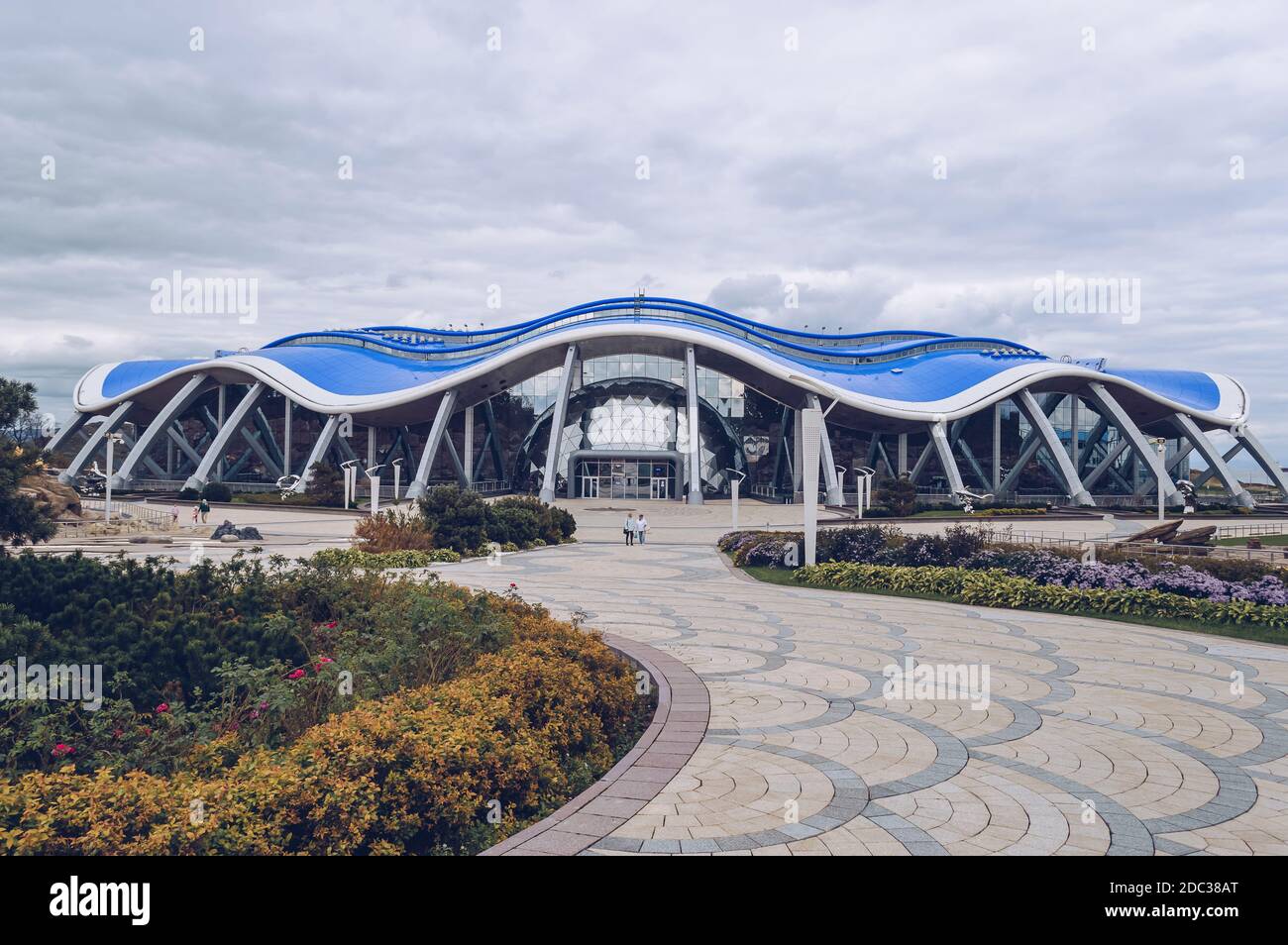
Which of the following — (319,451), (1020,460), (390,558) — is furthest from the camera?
(319,451)

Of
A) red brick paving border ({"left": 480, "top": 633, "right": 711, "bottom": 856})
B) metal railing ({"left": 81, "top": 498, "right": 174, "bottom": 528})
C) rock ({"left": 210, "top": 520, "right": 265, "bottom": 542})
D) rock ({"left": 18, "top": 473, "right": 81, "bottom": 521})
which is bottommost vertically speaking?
red brick paving border ({"left": 480, "top": 633, "right": 711, "bottom": 856})

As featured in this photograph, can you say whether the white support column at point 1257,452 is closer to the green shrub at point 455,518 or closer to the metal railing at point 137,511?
the green shrub at point 455,518

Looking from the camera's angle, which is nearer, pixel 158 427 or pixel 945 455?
pixel 945 455

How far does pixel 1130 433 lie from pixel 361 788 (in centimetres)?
5800

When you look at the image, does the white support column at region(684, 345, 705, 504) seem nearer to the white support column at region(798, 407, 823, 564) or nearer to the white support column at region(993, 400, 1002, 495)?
the white support column at region(993, 400, 1002, 495)

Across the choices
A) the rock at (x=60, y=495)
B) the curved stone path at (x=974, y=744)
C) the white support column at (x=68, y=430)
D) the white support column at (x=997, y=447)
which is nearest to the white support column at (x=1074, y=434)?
the white support column at (x=997, y=447)

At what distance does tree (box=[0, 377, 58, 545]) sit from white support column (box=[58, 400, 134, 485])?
170ft

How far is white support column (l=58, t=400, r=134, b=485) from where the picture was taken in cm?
5962

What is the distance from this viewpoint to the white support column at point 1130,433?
1980 inches

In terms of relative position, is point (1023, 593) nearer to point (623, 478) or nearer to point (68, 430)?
point (623, 478)

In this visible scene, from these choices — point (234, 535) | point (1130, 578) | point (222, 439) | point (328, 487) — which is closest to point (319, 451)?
point (222, 439)

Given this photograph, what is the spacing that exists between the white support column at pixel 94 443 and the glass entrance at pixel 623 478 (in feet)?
114

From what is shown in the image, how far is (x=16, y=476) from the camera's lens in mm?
14406

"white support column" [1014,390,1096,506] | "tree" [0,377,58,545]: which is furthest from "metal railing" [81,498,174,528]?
"white support column" [1014,390,1096,506]
